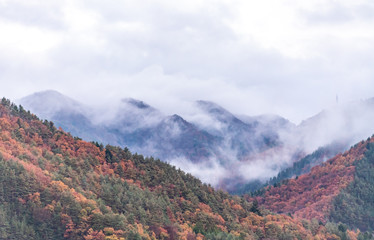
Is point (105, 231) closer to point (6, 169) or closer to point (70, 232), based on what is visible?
point (70, 232)

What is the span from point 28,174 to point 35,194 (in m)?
9.56

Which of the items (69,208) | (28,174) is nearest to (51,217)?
(69,208)

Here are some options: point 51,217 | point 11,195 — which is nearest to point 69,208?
point 51,217

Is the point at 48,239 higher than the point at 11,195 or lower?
lower

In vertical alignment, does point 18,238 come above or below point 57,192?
below

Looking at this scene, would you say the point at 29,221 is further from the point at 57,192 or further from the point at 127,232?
the point at 127,232

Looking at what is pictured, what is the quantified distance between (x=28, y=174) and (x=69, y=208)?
62.5 feet

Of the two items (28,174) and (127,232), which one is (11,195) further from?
(127,232)

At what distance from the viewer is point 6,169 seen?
646 feet

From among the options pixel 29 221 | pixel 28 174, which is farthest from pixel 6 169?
pixel 29 221

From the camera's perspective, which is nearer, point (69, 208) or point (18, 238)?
point (18, 238)

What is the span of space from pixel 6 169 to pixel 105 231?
127 ft

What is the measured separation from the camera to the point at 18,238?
577 feet

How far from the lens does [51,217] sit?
18912 cm
